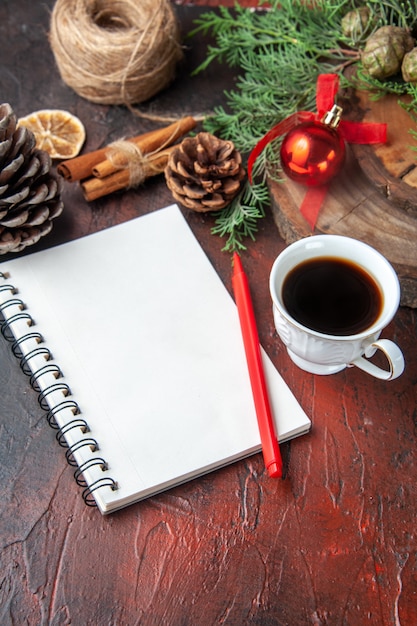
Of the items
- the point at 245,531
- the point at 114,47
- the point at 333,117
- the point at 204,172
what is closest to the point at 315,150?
the point at 333,117

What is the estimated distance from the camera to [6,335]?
0.89 m

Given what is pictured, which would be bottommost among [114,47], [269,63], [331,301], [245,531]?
[245,531]

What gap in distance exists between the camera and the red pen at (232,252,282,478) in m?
0.78

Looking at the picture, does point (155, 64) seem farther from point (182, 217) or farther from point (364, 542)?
point (364, 542)

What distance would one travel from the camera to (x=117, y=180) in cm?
102

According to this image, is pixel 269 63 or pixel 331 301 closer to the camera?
pixel 331 301

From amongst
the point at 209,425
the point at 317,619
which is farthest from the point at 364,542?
the point at 209,425

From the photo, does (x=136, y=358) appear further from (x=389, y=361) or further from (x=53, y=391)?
(x=389, y=361)

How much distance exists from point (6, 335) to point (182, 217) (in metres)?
0.32

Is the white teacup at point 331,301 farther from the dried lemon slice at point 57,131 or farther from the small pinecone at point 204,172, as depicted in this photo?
the dried lemon slice at point 57,131

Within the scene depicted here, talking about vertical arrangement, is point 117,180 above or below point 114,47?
below

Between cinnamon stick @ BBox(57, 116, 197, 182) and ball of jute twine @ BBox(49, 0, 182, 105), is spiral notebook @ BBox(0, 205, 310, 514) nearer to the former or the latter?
cinnamon stick @ BBox(57, 116, 197, 182)

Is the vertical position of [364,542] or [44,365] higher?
[44,365]

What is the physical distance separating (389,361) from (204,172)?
389mm
